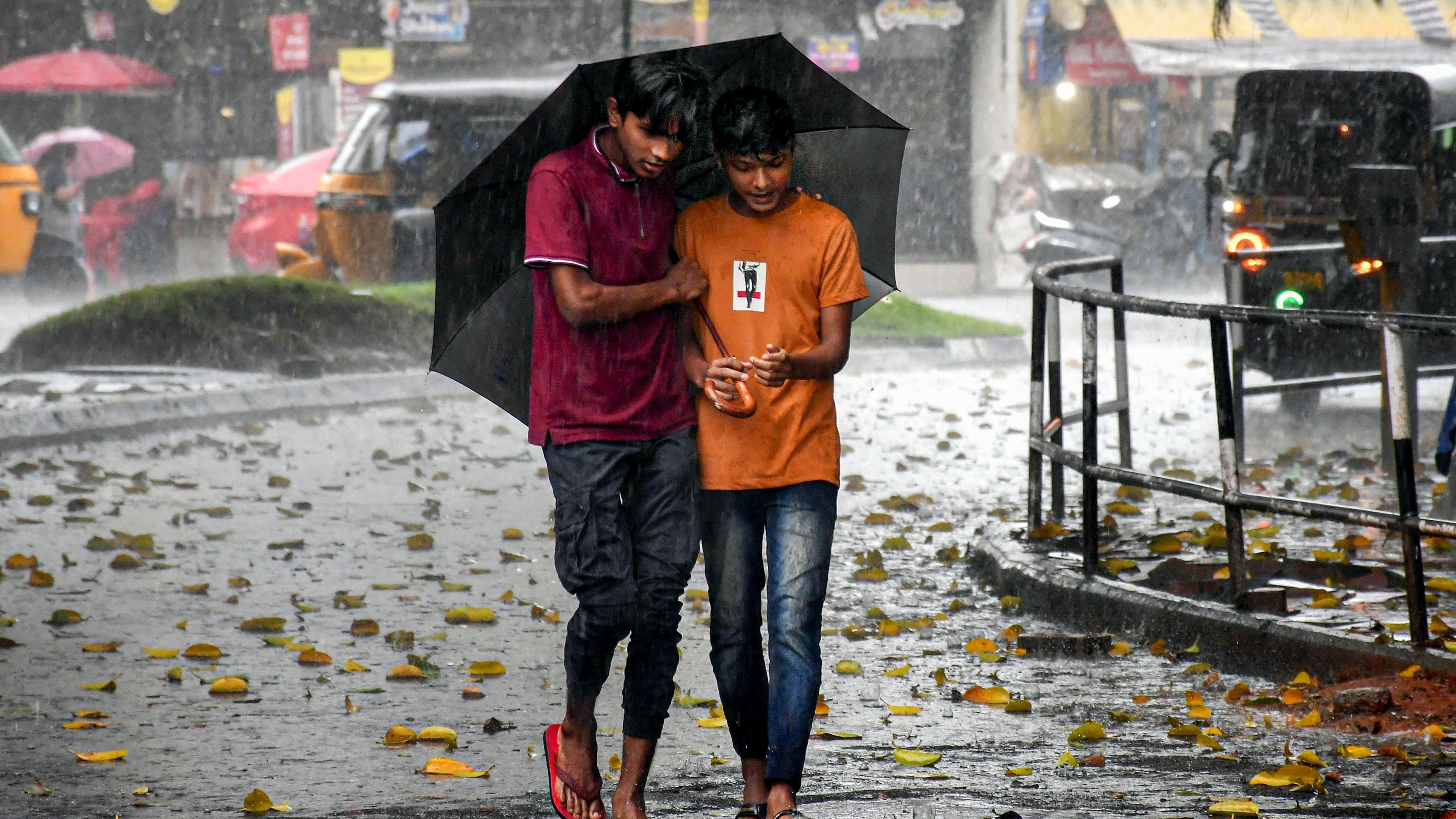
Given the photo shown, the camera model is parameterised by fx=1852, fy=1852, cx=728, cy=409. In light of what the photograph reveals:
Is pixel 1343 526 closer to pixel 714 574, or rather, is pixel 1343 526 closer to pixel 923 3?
pixel 714 574

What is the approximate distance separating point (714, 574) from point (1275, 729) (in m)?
1.85

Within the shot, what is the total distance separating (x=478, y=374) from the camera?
14.3ft

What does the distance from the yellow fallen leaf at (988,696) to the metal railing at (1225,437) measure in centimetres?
99

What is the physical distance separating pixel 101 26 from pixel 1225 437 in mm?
25167

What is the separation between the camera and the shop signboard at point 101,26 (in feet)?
90.9

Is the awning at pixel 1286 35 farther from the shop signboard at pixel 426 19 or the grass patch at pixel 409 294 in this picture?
the grass patch at pixel 409 294

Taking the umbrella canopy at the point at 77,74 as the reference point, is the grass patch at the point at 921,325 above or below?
below

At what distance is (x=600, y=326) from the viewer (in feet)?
12.9

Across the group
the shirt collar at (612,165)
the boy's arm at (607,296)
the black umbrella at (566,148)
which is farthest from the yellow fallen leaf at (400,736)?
the shirt collar at (612,165)

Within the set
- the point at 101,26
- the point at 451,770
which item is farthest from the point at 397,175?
the point at 451,770

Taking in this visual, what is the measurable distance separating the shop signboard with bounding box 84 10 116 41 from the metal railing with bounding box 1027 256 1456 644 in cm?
2312

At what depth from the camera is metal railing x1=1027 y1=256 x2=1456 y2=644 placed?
5395 mm

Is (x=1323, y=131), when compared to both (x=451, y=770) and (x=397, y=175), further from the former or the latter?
(x=397, y=175)

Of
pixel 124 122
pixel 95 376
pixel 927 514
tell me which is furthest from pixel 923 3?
pixel 927 514
